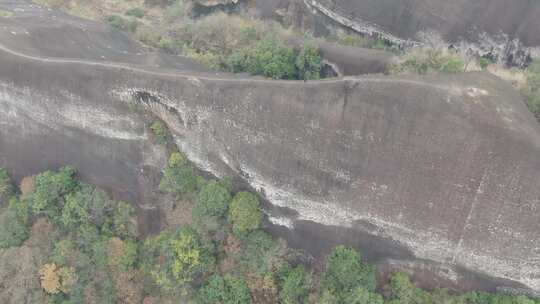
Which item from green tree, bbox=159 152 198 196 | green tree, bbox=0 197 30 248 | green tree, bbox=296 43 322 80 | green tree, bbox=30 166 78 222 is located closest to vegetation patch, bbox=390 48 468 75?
green tree, bbox=296 43 322 80

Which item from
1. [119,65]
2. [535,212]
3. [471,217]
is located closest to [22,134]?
[119,65]

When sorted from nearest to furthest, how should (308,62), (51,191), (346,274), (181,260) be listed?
(346,274), (181,260), (51,191), (308,62)

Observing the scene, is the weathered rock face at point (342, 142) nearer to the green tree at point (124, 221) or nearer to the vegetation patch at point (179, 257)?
the green tree at point (124, 221)

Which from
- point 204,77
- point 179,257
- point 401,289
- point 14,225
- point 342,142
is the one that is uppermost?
point 204,77

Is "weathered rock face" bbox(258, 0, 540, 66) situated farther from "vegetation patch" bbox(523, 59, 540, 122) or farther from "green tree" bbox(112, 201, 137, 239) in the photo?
"green tree" bbox(112, 201, 137, 239)

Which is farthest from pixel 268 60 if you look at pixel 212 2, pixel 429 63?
pixel 212 2

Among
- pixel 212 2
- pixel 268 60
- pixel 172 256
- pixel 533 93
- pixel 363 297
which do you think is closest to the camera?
pixel 363 297

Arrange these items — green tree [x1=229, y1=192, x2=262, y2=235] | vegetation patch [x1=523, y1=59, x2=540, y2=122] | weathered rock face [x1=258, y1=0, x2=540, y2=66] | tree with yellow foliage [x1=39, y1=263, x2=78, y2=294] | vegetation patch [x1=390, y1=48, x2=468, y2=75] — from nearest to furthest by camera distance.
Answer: vegetation patch [x1=523, y1=59, x2=540, y2=122] → green tree [x1=229, y1=192, x2=262, y2=235] → vegetation patch [x1=390, y1=48, x2=468, y2=75] → tree with yellow foliage [x1=39, y1=263, x2=78, y2=294] → weathered rock face [x1=258, y1=0, x2=540, y2=66]

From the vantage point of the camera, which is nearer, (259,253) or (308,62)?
(259,253)

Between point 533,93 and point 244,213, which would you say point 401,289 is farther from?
point 533,93
